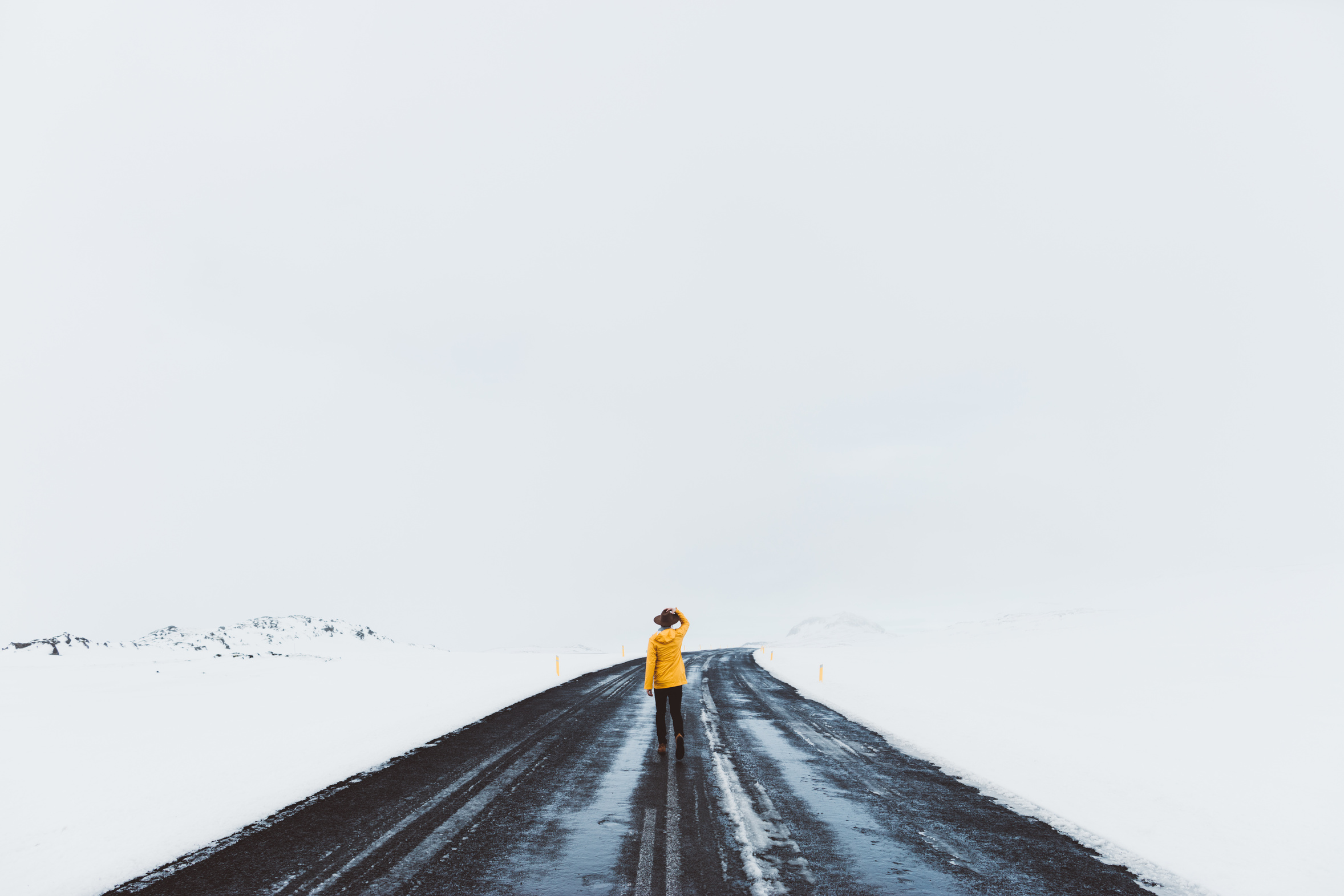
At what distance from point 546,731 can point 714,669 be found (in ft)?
70.2

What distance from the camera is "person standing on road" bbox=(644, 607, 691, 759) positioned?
410 inches

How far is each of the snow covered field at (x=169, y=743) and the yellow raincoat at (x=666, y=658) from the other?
13.4 ft

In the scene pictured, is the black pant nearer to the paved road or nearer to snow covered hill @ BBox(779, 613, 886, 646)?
the paved road

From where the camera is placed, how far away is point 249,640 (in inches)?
1820

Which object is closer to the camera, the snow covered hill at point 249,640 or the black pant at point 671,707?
the black pant at point 671,707

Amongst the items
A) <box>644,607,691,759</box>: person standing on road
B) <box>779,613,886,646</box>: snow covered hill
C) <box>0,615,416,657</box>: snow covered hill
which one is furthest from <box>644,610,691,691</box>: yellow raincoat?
<box>779,613,886,646</box>: snow covered hill

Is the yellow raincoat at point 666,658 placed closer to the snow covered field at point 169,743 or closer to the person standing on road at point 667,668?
the person standing on road at point 667,668

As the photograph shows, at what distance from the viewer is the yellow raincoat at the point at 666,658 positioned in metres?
10.5

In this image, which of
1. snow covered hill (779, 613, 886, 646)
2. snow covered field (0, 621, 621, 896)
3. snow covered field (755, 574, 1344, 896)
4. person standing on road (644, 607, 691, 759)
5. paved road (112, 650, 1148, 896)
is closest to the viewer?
paved road (112, 650, 1148, 896)

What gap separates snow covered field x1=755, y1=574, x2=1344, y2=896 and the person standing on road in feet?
13.5

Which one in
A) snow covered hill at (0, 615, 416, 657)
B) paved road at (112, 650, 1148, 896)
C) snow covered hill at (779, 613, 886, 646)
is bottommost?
snow covered hill at (779, 613, 886, 646)

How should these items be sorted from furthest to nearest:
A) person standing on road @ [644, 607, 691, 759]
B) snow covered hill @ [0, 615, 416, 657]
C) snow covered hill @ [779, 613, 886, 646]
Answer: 1. snow covered hill @ [779, 613, 886, 646]
2. snow covered hill @ [0, 615, 416, 657]
3. person standing on road @ [644, 607, 691, 759]

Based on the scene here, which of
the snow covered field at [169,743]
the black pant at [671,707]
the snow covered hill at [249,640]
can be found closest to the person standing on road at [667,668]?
the black pant at [671,707]

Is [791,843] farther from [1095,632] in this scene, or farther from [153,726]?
[1095,632]
